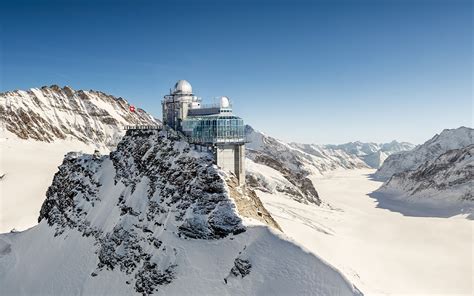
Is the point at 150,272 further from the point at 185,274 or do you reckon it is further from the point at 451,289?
the point at 451,289

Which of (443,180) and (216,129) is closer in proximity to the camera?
(216,129)

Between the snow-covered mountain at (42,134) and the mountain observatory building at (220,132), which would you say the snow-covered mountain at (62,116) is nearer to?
the snow-covered mountain at (42,134)

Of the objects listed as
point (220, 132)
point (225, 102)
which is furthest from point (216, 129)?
point (225, 102)

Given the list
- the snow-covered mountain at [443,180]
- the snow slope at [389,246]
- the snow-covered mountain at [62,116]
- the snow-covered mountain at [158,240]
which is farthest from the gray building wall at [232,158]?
the snow-covered mountain at [62,116]

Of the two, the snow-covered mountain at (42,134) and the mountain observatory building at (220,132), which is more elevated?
the snow-covered mountain at (42,134)

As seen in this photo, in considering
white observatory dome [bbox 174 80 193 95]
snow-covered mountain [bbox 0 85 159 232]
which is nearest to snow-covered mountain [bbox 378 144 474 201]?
white observatory dome [bbox 174 80 193 95]

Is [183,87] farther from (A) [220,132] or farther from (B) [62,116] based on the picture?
(B) [62,116]
